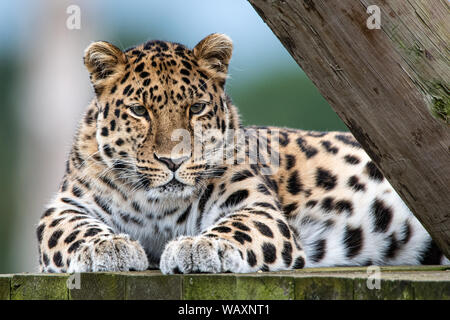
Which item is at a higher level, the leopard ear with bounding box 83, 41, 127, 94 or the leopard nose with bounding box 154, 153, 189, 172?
the leopard ear with bounding box 83, 41, 127, 94

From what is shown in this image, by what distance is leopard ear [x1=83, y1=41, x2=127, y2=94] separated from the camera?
568 centimetres

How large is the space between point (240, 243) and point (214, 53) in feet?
5.52

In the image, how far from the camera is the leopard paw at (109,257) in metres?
4.62

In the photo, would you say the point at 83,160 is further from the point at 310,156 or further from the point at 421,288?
the point at 421,288

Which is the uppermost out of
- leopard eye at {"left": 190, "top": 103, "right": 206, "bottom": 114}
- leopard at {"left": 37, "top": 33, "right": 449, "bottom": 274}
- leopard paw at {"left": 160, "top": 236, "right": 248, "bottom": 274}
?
leopard eye at {"left": 190, "top": 103, "right": 206, "bottom": 114}

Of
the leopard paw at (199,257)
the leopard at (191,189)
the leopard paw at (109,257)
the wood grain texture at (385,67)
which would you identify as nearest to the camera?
the wood grain texture at (385,67)

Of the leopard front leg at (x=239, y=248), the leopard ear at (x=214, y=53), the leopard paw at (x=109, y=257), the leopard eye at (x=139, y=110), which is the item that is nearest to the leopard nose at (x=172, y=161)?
the leopard eye at (x=139, y=110)

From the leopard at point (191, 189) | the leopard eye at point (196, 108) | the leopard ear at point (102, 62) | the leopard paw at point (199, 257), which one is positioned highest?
the leopard ear at point (102, 62)

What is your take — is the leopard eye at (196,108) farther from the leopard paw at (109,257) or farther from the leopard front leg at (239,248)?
the leopard paw at (109,257)

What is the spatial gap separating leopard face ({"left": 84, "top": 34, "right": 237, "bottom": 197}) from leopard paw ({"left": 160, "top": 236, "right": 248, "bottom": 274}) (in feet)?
3.22

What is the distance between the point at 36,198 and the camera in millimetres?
12875

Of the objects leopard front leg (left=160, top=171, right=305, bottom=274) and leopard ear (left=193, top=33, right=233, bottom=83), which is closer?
leopard front leg (left=160, top=171, right=305, bottom=274)

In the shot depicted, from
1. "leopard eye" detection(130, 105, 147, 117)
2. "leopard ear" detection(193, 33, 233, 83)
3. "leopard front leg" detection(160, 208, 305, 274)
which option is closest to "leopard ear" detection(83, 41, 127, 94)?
"leopard eye" detection(130, 105, 147, 117)

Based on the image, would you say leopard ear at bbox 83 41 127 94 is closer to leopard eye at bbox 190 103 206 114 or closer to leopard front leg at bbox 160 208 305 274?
leopard eye at bbox 190 103 206 114
